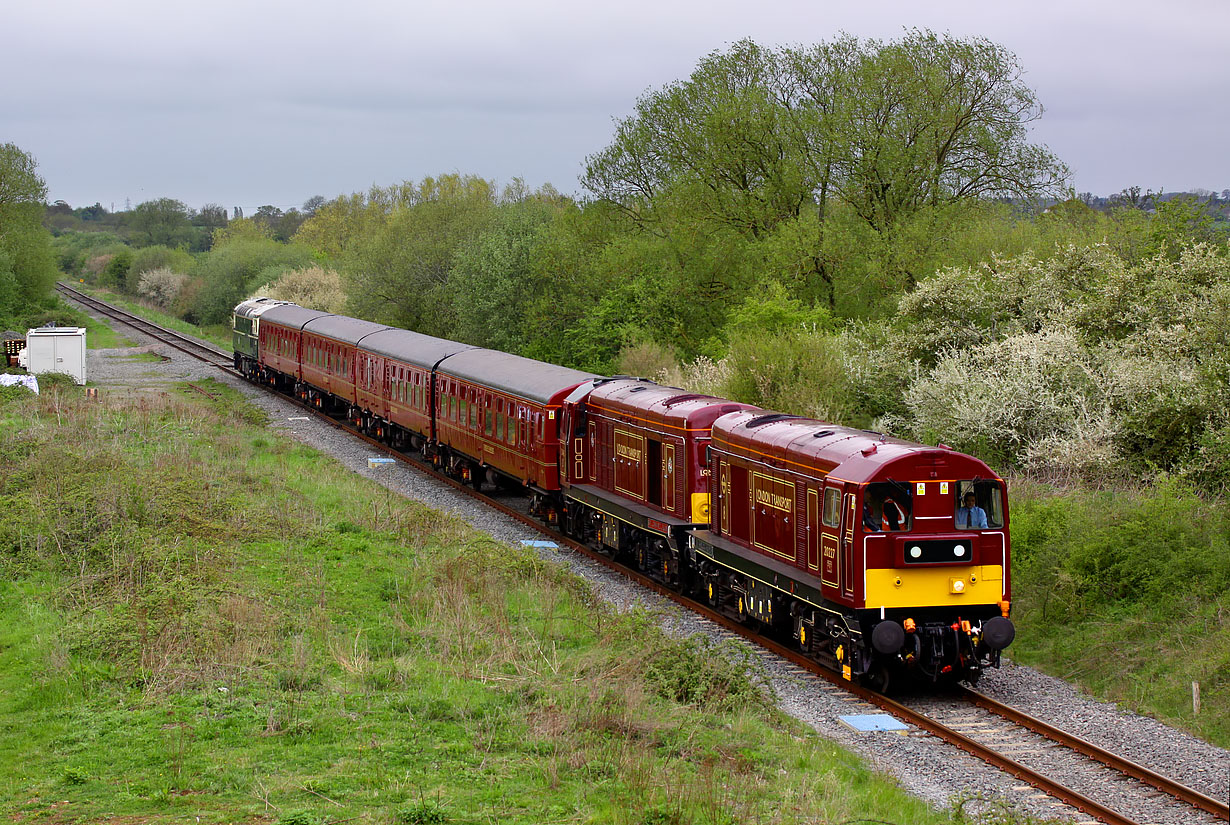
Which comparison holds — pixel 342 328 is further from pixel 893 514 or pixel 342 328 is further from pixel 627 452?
pixel 893 514

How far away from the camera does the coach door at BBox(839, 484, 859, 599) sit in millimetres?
14180

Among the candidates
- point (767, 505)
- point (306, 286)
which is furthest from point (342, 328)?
point (306, 286)

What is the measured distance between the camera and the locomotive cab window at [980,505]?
14508 mm

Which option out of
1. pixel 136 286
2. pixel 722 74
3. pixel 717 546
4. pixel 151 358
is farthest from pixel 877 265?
pixel 136 286

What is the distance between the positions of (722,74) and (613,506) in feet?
99.8

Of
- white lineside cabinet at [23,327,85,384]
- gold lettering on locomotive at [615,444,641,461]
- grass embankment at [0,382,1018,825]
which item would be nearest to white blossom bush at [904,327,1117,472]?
gold lettering on locomotive at [615,444,641,461]

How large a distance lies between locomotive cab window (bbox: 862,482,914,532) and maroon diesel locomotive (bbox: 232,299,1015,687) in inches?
0.7

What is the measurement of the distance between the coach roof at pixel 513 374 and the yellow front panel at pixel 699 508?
6.25m

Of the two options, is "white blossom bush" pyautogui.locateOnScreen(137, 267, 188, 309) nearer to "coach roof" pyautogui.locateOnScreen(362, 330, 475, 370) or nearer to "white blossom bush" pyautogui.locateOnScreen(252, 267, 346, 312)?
"white blossom bush" pyautogui.locateOnScreen(252, 267, 346, 312)

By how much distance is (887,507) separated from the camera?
563 inches

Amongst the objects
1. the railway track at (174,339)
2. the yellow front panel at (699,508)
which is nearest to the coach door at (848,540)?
the yellow front panel at (699,508)

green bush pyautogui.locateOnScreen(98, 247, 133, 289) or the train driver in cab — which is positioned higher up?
green bush pyautogui.locateOnScreen(98, 247, 133, 289)

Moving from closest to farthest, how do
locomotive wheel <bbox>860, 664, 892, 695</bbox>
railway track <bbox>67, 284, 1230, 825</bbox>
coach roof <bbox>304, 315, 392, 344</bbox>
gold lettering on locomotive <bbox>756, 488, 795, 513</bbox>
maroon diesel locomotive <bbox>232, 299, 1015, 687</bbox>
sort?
1. railway track <bbox>67, 284, 1230, 825</bbox>
2. maroon diesel locomotive <bbox>232, 299, 1015, 687</bbox>
3. locomotive wheel <bbox>860, 664, 892, 695</bbox>
4. gold lettering on locomotive <bbox>756, 488, 795, 513</bbox>
5. coach roof <bbox>304, 315, 392, 344</bbox>

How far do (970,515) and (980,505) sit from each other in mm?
236
